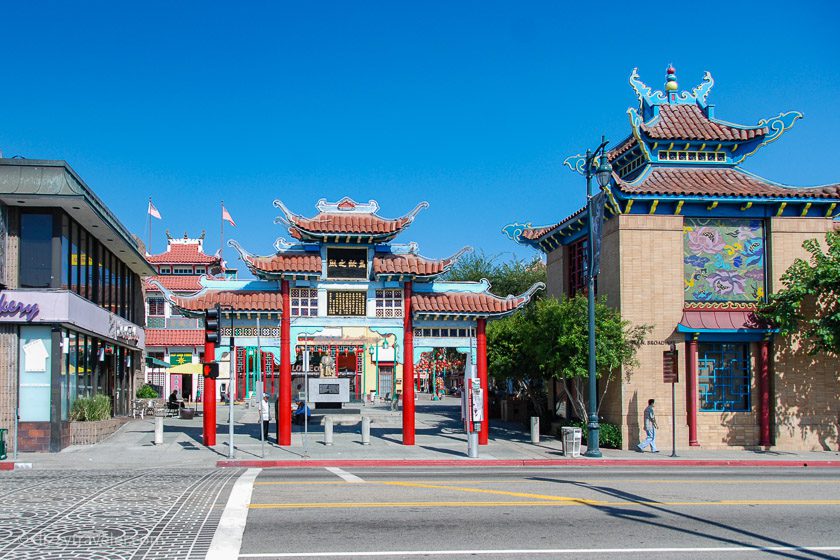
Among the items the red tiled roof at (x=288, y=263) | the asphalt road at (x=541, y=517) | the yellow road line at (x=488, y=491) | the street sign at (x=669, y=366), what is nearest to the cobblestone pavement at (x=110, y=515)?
the asphalt road at (x=541, y=517)

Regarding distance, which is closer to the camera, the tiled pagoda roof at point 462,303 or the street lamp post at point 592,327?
the street lamp post at point 592,327

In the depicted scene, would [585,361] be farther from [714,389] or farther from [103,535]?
[103,535]

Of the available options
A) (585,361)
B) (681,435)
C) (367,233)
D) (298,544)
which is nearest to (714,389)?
(681,435)

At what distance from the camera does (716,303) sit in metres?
27.3

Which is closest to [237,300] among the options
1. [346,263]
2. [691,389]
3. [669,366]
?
[346,263]

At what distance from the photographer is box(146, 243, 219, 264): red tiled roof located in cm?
5806

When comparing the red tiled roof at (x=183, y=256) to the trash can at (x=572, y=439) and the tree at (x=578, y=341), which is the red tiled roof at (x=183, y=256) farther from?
the trash can at (x=572, y=439)

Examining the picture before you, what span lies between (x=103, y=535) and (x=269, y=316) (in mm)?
15269

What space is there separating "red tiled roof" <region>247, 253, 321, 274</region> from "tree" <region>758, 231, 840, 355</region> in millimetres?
13587

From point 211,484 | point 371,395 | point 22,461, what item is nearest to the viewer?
point 211,484

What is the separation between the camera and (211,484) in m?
17.1

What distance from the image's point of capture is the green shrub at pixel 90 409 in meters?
27.4

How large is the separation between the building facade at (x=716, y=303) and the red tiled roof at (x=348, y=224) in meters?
6.16

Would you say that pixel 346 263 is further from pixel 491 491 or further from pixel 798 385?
pixel 798 385
